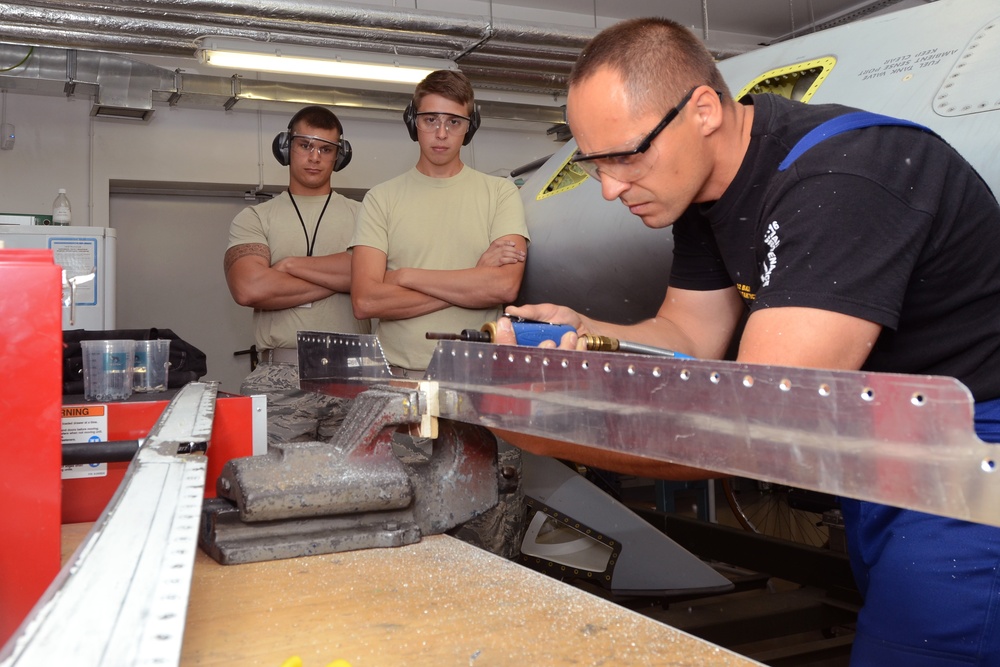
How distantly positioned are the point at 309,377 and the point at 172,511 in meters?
1.11

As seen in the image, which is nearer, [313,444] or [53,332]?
[53,332]

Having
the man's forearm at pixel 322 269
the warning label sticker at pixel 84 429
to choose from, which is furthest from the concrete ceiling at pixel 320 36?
the warning label sticker at pixel 84 429

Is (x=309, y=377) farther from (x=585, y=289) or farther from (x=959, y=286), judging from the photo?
(x=959, y=286)

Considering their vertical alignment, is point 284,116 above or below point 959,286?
above

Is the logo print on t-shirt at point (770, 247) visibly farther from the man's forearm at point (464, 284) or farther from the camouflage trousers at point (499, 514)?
the man's forearm at point (464, 284)

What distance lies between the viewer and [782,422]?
0.75 meters

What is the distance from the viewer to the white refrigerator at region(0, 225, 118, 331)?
4.13 m

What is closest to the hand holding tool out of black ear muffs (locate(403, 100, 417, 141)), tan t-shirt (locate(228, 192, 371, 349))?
black ear muffs (locate(403, 100, 417, 141))

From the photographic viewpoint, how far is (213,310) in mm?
6332

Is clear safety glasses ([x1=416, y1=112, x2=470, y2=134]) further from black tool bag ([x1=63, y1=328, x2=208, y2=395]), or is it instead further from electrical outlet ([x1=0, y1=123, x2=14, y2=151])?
electrical outlet ([x1=0, y1=123, x2=14, y2=151])

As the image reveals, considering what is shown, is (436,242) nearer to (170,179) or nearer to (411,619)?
(411,619)

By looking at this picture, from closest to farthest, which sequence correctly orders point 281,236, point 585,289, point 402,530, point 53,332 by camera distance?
1. point 53,332
2. point 402,530
3. point 585,289
4. point 281,236

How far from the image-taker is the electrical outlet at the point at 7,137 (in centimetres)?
546

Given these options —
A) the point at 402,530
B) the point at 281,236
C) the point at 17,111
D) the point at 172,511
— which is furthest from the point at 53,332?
the point at 17,111
